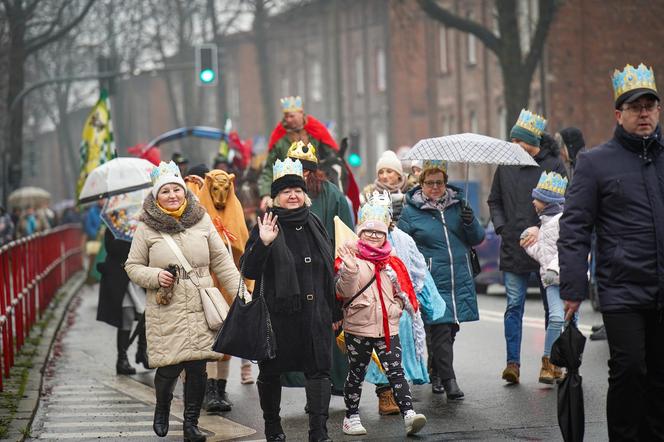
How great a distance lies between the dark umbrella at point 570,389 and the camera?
7.23 meters

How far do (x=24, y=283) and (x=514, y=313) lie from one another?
6.98m

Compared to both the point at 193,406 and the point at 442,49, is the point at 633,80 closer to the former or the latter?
the point at 193,406

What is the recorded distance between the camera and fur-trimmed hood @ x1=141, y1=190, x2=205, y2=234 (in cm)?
923

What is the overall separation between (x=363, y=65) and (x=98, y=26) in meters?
12.9

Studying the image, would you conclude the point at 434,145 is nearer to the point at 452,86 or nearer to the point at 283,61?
the point at 452,86

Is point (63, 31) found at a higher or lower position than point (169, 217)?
higher

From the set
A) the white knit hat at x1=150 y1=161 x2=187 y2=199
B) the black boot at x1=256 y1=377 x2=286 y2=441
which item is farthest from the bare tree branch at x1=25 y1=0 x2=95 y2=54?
the black boot at x1=256 y1=377 x2=286 y2=441

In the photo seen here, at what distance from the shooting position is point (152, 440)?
943cm

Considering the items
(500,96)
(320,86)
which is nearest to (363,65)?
(320,86)

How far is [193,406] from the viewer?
9164 millimetres

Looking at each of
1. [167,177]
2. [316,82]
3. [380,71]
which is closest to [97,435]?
[167,177]

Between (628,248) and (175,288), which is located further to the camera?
(175,288)

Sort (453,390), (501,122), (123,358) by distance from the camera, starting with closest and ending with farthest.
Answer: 1. (453,390)
2. (123,358)
3. (501,122)

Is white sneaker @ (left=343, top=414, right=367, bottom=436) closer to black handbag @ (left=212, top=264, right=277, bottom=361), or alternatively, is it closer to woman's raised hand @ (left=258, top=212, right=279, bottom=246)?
black handbag @ (left=212, top=264, right=277, bottom=361)
